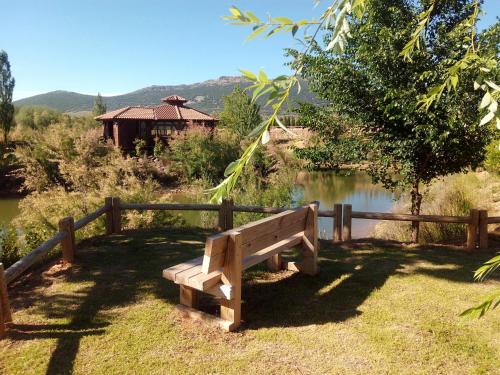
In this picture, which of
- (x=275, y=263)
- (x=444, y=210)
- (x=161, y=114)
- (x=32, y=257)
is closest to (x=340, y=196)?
(x=444, y=210)

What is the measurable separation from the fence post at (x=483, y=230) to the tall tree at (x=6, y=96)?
32138mm

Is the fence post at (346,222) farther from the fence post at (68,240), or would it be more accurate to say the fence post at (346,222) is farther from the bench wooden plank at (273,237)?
the fence post at (68,240)

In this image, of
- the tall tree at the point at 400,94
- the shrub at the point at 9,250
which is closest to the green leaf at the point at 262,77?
the tall tree at the point at 400,94

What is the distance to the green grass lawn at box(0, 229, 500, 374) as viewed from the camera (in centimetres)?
314

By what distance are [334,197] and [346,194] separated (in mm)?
1198

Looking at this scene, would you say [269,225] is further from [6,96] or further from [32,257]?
[6,96]

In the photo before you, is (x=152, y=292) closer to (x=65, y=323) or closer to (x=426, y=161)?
(x=65, y=323)

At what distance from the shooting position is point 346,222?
6.62 metres

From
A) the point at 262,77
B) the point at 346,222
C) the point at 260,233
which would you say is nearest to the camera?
the point at 262,77

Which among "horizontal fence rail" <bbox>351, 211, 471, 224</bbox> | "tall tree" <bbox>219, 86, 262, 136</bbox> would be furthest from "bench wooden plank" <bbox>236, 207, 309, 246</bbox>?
"tall tree" <bbox>219, 86, 262, 136</bbox>

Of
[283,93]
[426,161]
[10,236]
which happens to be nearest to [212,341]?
[283,93]

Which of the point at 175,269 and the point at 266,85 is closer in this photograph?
the point at 266,85

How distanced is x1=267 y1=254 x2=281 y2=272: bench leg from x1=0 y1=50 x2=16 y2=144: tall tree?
3061 centimetres

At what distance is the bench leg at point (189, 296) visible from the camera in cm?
390
